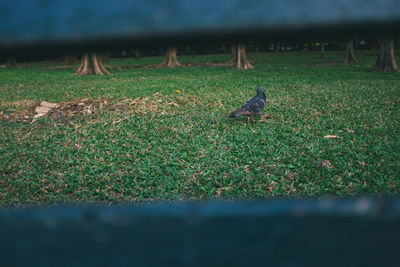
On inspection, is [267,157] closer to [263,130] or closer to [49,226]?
[263,130]

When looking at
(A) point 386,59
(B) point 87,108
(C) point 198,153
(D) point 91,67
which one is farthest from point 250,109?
(D) point 91,67

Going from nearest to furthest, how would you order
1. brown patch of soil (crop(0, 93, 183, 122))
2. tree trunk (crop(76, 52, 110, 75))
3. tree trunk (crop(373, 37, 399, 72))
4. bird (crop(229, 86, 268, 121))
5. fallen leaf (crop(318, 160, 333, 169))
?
fallen leaf (crop(318, 160, 333, 169)) → bird (crop(229, 86, 268, 121)) → brown patch of soil (crop(0, 93, 183, 122)) → tree trunk (crop(373, 37, 399, 72)) → tree trunk (crop(76, 52, 110, 75))

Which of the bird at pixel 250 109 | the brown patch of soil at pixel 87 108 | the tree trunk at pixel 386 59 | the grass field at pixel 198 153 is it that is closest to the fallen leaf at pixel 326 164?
the grass field at pixel 198 153

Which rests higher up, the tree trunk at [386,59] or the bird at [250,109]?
the tree trunk at [386,59]

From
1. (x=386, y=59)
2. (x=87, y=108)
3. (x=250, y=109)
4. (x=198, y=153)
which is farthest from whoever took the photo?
(x=386, y=59)

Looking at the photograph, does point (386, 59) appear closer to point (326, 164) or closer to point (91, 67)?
point (326, 164)

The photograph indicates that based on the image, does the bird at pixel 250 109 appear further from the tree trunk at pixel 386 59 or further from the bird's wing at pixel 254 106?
the tree trunk at pixel 386 59

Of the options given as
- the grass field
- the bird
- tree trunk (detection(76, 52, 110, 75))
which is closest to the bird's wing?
the bird

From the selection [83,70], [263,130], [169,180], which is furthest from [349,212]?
[83,70]

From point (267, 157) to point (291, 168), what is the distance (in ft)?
1.11

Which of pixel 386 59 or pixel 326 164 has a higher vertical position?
pixel 386 59

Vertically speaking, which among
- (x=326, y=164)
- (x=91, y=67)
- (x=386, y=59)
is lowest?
(x=326, y=164)

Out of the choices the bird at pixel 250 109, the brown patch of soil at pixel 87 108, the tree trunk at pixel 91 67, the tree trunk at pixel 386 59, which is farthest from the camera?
the tree trunk at pixel 91 67

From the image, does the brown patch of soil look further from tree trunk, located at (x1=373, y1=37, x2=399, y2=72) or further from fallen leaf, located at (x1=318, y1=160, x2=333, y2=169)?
tree trunk, located at (x1=373, y1=37, x2=399, y2=72)
